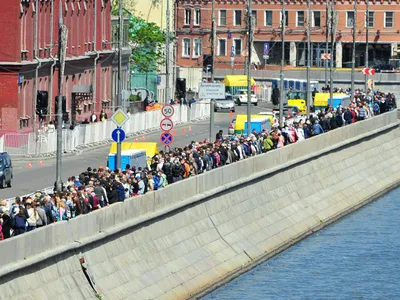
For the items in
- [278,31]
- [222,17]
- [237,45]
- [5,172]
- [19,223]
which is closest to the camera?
[19,223]

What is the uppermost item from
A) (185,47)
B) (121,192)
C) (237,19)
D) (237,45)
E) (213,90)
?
(237,19)

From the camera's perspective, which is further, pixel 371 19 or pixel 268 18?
pixel 268 18

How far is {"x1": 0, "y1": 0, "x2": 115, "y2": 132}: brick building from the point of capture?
7756 cm

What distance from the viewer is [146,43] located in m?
128

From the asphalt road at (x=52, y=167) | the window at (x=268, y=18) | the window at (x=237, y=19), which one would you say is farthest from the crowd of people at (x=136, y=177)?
the window at (x=237, y=19)

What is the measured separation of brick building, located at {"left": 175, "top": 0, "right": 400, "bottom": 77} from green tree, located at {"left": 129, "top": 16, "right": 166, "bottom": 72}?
22.6 metres

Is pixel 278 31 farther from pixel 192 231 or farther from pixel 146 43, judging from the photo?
pixel 192 231

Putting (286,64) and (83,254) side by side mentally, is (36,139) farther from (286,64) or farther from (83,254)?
(286,64)

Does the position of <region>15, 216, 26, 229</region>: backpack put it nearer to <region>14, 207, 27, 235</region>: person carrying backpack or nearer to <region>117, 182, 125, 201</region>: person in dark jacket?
<region>14, 207, 27, 235</region>: person carrying backpack

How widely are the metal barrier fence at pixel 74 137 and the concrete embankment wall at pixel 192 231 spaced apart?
12.0 meters

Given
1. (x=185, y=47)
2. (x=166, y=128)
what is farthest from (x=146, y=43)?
(x=166, y=128)

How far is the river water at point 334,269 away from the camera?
4647 cm

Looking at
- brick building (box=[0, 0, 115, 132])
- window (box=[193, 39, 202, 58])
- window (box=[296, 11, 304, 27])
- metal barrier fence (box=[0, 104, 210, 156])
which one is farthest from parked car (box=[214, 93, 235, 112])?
window (box=[296, 11, 304, 27])

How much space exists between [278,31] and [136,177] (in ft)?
359
